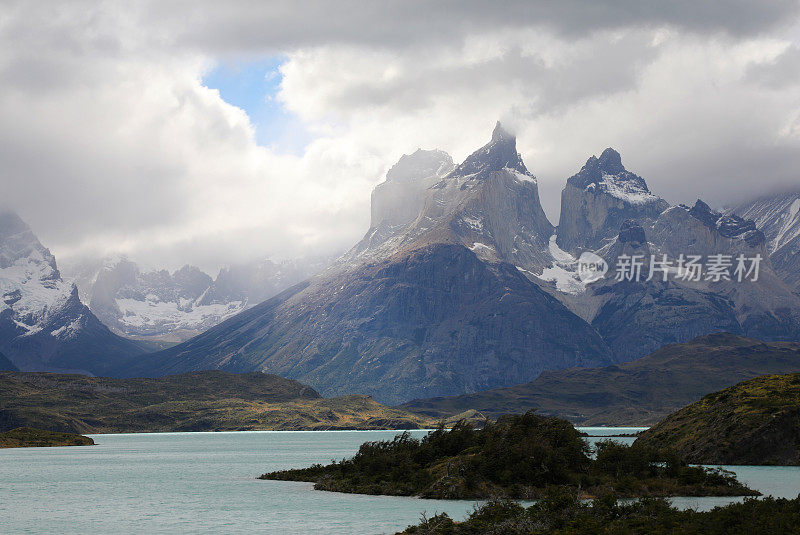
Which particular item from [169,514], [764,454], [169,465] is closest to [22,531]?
[169,514]

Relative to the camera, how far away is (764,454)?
511 ft

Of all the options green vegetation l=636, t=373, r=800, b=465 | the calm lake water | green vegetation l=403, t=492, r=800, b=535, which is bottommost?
the calm lake water

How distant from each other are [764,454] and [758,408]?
11363mm

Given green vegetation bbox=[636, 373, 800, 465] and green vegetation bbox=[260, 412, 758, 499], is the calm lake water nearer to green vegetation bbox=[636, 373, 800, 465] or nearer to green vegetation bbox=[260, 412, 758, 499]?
green vegetation bbox=[260, 412, 758, 499]

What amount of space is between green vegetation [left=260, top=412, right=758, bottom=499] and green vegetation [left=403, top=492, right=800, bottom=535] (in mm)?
20670

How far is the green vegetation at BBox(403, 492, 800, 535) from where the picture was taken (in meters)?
64.9

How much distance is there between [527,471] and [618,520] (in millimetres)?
32356

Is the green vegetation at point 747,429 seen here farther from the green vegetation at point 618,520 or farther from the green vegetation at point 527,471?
the green vegetation at point 618,520

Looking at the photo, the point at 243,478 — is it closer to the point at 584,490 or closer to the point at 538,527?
the point at 584,490

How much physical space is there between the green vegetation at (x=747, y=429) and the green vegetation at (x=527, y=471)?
34.3 meters

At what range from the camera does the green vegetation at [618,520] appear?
64.9m

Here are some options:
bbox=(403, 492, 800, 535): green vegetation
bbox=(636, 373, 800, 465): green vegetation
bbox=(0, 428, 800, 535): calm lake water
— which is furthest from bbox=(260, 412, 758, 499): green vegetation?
bbox=(636, 373, 800, 465): green vegetation

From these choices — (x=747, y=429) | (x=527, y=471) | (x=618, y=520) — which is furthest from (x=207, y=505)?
(x=747, y=429)

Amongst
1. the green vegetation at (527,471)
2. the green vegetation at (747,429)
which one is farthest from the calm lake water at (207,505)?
the green vegetation at (747,429)
